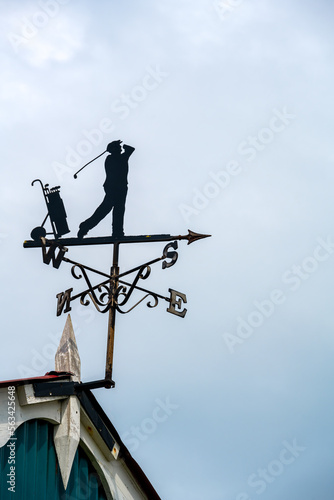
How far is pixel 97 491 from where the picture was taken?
11.2 m

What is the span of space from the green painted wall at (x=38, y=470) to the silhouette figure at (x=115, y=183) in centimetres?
279

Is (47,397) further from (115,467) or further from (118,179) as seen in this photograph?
(118,179)

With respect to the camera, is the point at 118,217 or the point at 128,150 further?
the point at 128,150

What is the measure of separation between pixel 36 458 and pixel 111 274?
231 centimetres

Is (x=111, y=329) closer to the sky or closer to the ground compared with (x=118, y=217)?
closer to the ground

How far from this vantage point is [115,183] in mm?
12055

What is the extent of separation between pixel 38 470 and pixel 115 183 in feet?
12.3

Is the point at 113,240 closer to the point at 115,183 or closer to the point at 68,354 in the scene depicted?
the point at 115,183

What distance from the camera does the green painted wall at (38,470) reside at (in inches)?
391

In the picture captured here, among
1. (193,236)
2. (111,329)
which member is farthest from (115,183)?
(111,329)

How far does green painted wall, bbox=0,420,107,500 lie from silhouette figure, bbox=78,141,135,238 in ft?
9.15

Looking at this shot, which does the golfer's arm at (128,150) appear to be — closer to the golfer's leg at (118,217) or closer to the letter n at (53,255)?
the golfer's leg at (118,217)

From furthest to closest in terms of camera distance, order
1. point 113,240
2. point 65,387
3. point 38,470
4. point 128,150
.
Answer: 1. point 128,150
2. point 113,240
3. point 65,387
4. point 38,470

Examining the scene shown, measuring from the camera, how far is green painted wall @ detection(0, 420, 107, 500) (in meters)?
9.93
